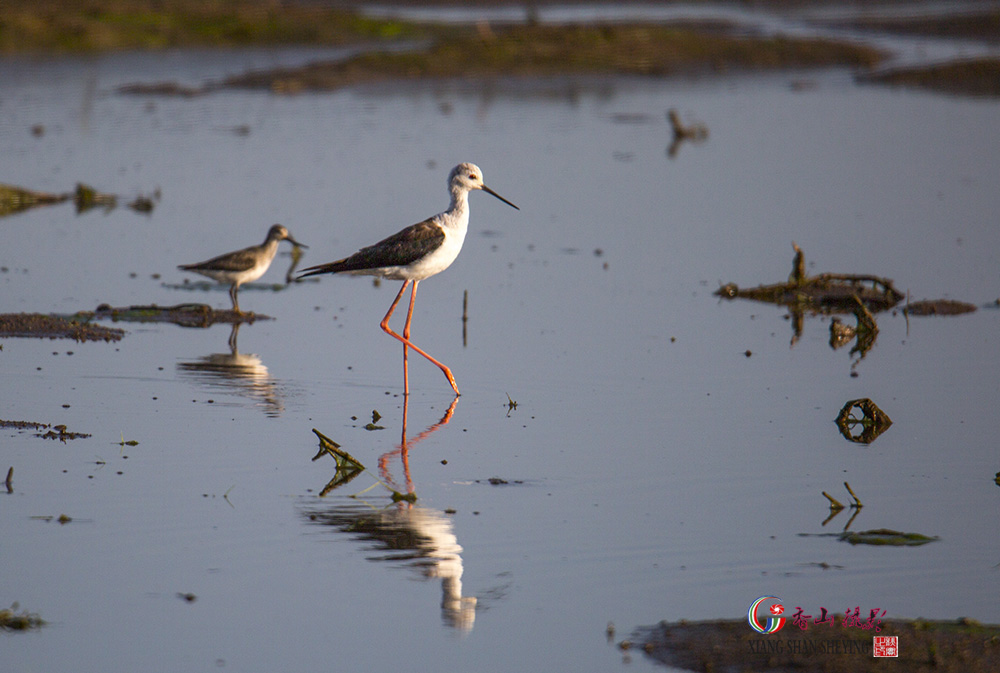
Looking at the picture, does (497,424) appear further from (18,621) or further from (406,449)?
(18,621)

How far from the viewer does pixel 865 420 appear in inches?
368

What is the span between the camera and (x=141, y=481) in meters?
7.80

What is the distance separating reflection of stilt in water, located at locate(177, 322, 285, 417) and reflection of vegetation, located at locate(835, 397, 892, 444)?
13.3ft

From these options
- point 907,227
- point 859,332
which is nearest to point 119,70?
point 907,227

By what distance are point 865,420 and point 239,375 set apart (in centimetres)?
487

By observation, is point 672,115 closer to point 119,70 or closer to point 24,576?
point 119,70

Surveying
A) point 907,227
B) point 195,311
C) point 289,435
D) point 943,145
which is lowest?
point 289,435

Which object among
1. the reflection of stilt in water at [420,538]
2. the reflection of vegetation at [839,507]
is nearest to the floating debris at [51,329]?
the reflection of stilt in water at [420,538]

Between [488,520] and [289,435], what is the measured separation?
2.13 meters

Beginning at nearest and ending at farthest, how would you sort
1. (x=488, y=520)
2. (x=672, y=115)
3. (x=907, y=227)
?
(x=488, y=520)
(x=907, y=227)
(x=672, y=115)

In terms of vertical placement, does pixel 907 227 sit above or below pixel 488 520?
above

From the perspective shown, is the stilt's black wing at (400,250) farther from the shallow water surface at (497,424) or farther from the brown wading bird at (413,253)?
the shallow water surface at (497,424)
